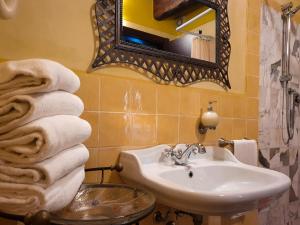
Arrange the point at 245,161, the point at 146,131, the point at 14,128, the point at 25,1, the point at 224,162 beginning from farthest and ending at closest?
1. the point at 245,161
2. the point at 224,162
3. the point at 146,131
4. the point at 25,1
5. the point at 14,128

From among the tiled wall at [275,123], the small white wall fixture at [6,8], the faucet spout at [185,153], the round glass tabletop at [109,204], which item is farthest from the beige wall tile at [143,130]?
the tiled wall at [275,123]

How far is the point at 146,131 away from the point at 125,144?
116 millimetres

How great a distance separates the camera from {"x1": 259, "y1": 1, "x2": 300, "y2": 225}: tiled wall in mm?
1618

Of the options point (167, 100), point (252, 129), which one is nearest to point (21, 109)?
point (167, 100)

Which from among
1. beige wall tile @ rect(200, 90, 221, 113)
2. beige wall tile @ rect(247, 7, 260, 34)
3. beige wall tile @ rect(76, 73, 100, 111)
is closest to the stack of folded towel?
beige wall tile @ rect(76, 73, 100, 111)

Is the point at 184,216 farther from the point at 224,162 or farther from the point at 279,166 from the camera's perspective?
the point at 279,166

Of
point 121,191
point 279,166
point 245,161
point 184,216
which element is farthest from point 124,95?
point 279,166

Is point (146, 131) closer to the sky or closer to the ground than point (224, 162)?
closer to the sky

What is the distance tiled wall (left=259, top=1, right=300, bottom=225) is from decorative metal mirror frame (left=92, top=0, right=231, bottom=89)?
43cm

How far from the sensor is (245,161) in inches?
53.3

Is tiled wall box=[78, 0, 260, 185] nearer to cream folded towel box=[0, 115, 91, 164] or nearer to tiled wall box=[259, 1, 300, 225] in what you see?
tiled wall box=[259, 1, 300, 225]

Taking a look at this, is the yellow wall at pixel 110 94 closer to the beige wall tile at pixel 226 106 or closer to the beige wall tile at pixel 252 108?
the beige wall tile at pixel 226 106

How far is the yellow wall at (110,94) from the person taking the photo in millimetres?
804

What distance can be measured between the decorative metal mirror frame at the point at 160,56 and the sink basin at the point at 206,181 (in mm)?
362
